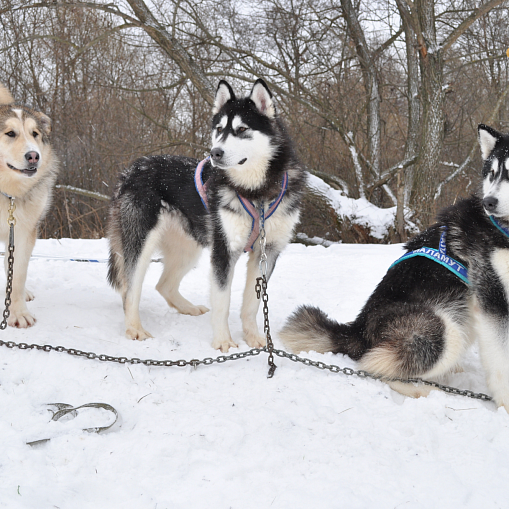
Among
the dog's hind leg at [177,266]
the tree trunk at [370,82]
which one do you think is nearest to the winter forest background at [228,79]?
the tree trunk at [370,82]

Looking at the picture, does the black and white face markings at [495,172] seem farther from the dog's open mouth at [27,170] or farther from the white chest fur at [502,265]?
the dog's open mouth at [27,170]

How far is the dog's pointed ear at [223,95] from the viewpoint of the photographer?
11.1 feet

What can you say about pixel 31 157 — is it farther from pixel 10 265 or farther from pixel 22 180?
pixel 10 265

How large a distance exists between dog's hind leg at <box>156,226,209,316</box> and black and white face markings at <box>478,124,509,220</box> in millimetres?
2361

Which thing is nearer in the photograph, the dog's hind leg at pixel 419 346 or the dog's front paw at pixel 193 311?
the dog's hind leg at pixel 419 346

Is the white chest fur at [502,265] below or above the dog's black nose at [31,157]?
below

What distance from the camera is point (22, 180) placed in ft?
11.7

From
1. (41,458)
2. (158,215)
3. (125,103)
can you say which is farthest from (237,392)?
(125,103)

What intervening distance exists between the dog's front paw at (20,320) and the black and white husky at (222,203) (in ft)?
2.23

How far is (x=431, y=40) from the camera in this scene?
28.9 ft

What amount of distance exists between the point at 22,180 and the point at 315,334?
2429 millimetres

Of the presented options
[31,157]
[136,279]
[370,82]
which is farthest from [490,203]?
[370,82]

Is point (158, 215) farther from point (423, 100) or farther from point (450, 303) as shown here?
point (423, 100)

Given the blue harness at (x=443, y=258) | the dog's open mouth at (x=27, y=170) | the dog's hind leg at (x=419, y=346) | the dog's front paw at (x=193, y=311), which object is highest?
the dog's open mouth at (x=27, y=170)
